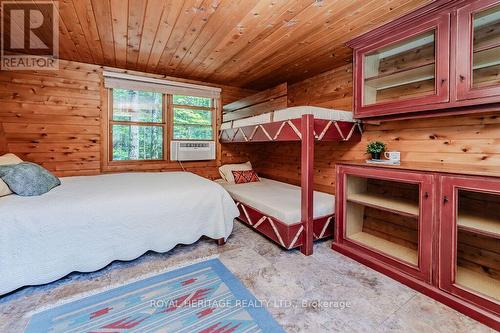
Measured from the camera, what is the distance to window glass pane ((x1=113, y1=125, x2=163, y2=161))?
11.6ft

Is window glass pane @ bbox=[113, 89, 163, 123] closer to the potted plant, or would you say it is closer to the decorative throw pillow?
the decorative throw pillow

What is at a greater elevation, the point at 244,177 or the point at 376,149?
the point at 376,149

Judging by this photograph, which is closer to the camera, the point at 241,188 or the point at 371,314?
the point at 371,314

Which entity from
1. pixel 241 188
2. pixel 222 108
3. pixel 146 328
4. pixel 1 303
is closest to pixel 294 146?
pixel 241 188

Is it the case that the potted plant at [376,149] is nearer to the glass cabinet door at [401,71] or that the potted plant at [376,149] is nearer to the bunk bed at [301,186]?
the bunk bed at [301,186]

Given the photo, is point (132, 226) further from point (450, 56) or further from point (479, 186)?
point (450, 56)

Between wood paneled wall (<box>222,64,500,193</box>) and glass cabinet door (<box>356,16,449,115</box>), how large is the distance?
40cm

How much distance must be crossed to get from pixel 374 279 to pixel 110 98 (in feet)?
12.8

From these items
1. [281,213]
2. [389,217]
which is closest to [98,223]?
[281,213]

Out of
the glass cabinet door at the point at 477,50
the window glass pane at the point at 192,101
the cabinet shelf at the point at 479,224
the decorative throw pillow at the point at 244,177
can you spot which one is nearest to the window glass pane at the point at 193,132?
the window glass pane at the point at 192,101

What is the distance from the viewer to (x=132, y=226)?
6.69 ft

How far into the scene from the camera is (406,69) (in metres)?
2.08

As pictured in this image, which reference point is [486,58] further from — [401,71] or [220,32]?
[220,32]

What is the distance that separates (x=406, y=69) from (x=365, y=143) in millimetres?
921
